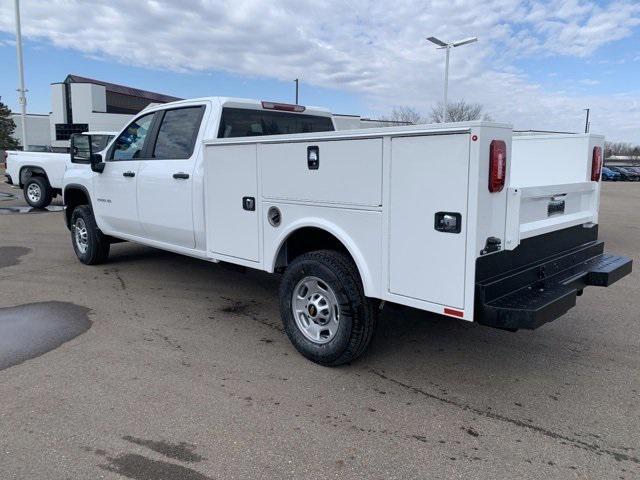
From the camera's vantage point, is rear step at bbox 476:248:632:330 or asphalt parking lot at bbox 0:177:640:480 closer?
asphalt parking lot at bbox 0:177:640:480

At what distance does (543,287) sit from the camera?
12.7 feet

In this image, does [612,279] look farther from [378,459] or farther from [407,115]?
[407,115]

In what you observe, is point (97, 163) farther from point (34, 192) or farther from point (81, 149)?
point (34, 192)

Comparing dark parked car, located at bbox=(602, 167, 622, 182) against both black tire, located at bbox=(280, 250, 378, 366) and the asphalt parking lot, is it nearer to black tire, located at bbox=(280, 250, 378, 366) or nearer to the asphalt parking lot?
the asphalt parking lot

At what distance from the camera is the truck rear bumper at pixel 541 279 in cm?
333

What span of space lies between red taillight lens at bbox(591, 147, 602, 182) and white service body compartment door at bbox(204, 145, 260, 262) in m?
2.78

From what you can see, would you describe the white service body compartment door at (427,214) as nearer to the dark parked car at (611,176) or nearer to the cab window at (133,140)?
the cab window at (133,140)

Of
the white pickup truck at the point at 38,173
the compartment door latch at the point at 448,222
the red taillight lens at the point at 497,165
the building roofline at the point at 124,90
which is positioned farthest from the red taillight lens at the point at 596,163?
the building roofline at the point at 124,90

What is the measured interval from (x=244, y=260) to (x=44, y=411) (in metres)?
1.95

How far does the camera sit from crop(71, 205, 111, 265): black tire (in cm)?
743

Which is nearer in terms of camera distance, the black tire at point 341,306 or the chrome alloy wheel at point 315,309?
the black tire at point 341,306

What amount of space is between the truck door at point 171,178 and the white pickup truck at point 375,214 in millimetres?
18

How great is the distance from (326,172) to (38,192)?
13.4 metres

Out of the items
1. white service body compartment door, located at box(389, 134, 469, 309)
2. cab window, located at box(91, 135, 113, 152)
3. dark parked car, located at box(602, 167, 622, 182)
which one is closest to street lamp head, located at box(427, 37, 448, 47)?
cab window, located at box(91, 135, 113, 152)
